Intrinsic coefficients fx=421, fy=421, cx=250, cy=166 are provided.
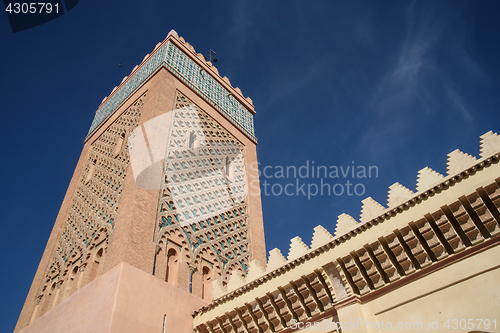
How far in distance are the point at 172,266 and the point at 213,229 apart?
3.23 feet

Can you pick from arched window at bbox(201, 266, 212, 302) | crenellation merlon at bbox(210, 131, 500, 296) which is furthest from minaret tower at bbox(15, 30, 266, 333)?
crenellation merlon at bbox(210, 131, 500, 296)

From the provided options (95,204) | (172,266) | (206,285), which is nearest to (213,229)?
(206,285)

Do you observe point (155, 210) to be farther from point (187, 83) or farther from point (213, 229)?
point (187, 83)

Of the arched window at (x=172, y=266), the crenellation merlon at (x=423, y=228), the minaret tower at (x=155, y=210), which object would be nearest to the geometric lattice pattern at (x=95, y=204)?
the minaret tower at (x=155, y=210)

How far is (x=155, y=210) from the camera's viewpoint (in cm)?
523

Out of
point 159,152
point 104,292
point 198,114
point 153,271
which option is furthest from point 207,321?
point 198,114

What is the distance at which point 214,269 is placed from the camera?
556 centimetres

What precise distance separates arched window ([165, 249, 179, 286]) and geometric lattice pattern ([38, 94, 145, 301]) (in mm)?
758

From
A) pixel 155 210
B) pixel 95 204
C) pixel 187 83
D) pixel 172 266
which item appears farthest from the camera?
pixel 187 83

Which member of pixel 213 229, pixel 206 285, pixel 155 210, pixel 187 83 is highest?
pixel 187 83

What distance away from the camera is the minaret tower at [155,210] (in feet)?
14.5

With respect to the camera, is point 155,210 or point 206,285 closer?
point 155,210

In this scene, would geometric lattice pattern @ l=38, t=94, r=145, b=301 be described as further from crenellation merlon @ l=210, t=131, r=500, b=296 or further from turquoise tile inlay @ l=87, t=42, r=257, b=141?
crenellation merlon @ l=210, t=131, r=500, b=296

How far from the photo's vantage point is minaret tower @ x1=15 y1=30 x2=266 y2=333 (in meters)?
4.43
